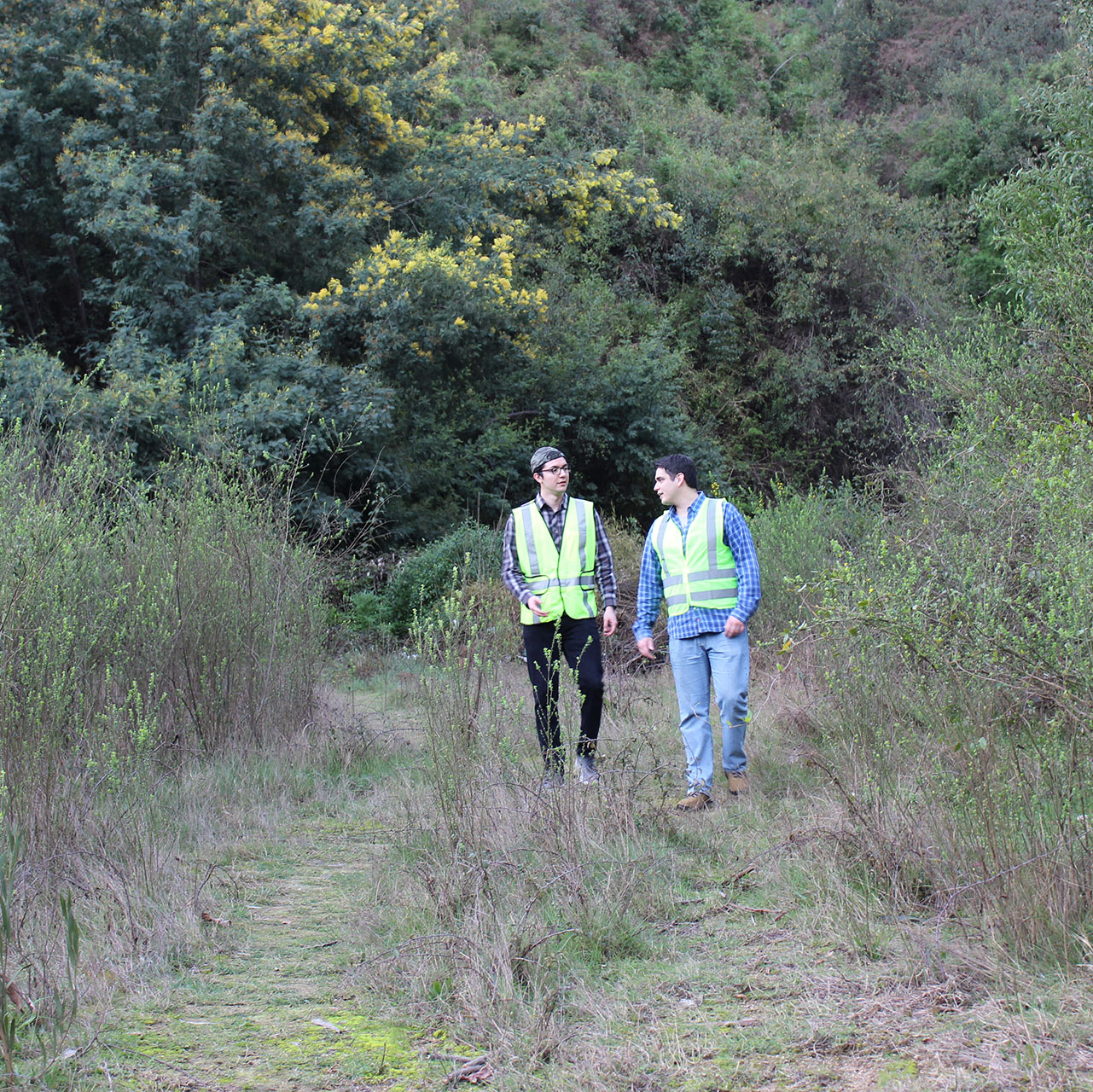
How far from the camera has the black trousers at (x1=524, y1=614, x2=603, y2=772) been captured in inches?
216

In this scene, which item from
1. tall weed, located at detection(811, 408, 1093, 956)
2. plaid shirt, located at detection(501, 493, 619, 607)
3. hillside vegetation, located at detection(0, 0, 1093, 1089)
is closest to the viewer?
tall weed, located at detection(811, 408, 1093, 956)

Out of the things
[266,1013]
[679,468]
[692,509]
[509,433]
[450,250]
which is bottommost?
[266,1013]

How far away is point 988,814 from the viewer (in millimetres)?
3326

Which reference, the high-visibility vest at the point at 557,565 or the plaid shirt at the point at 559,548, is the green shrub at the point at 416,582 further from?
the high-visibility vest at the point at 557,565

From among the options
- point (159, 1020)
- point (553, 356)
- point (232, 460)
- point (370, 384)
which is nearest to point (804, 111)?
point (553, 356)

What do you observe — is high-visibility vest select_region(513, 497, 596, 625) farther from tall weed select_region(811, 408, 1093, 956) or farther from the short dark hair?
tall weed select_region(811, 408, 1093, 956)

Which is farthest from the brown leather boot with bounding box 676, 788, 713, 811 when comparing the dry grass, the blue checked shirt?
the blue checked shirt

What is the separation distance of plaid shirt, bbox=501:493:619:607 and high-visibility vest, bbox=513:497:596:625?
3 cm

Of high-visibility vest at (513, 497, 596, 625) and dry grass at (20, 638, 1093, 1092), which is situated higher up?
high-visibility vest at (513, 497, 596, 625)

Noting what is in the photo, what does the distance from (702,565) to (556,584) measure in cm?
80

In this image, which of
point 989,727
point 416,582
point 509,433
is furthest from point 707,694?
point 509,433

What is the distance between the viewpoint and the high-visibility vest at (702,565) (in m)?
5.39

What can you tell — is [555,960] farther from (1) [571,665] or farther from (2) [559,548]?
(2) [559,548]

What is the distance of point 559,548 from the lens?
226 inches
